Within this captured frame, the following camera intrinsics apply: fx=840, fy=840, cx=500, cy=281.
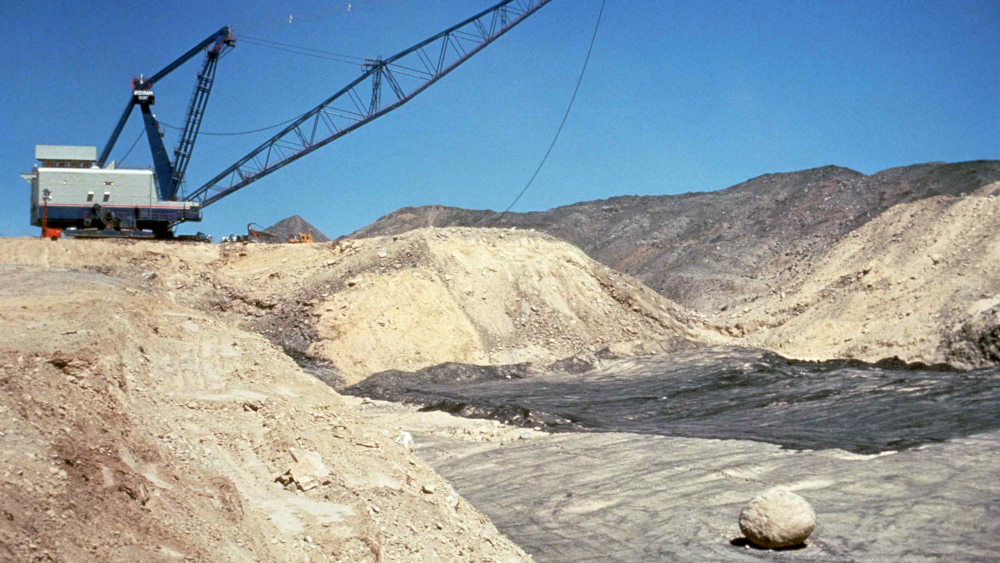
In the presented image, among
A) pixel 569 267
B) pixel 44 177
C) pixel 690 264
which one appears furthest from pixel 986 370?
pixel 44 177

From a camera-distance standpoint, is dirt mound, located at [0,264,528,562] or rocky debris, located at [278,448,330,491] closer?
dirt mound, located at [0,264,528,562]

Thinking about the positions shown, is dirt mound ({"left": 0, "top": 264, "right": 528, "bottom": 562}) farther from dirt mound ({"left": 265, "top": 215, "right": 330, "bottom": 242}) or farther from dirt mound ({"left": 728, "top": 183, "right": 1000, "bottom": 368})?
dirt mound ({"left": 265, "top": 215, "right": 330, "bottom": 242})

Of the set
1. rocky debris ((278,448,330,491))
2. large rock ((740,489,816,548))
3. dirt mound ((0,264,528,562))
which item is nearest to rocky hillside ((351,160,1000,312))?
large rock ((740,489,816,548))

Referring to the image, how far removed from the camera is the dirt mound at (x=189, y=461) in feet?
15.6

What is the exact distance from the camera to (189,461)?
633cm

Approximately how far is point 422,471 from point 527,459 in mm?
5202

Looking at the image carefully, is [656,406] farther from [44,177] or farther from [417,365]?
[44,177]

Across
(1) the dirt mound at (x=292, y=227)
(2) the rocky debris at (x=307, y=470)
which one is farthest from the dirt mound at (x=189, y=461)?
(1) the dirt mound at (x=292, y=227)

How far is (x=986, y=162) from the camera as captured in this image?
128 ft

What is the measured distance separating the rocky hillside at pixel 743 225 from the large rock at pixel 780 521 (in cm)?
2726

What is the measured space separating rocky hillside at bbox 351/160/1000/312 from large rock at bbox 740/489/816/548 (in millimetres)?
27255

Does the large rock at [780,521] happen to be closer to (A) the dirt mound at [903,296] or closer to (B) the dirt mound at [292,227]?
(A) the dirt mound at [903,296]

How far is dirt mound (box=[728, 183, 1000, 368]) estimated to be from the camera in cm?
2086

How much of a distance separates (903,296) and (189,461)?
76.4 feet
